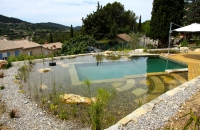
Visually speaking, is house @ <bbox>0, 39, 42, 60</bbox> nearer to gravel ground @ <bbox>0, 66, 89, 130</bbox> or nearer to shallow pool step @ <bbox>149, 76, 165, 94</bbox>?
gravel ground @ <bbox>0, 66, 89, 130</bbox>

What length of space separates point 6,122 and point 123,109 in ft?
10.3

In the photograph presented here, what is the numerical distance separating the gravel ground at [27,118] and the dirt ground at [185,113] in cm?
212

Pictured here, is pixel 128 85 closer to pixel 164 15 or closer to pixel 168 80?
pixel 168 80

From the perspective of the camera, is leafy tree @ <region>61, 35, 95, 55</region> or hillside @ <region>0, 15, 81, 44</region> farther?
hillside @ <region>0, 15, 81, 44</region>

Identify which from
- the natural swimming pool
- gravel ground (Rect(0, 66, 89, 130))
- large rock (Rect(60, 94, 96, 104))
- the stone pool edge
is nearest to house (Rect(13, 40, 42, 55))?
the natural swimming pool

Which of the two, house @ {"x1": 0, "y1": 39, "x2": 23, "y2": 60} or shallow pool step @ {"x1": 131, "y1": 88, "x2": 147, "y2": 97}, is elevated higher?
house @ {"x1": 0, "y1": 39, "x2": 23, "y2": 60}

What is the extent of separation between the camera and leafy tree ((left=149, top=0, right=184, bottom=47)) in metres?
15.2

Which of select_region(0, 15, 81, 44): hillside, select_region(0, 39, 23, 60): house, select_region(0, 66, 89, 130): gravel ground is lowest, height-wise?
select_region(0, 66, 89, 130): gravel ground

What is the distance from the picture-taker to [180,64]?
9570 millimetres

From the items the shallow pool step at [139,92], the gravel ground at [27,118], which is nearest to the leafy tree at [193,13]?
the shallow pool step at [139,92]

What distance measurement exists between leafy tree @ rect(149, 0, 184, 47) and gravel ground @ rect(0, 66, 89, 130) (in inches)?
576

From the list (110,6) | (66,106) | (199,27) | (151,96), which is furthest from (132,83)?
(110,6)

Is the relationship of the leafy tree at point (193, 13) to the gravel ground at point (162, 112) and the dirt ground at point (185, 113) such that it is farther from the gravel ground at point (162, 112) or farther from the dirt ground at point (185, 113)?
the dirt ground at point (185, 113)

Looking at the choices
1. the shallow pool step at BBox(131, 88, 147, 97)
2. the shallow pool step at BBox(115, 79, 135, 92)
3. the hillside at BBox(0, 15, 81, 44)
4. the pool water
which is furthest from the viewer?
the hillside at BBox(0, 15, 81, 44)
